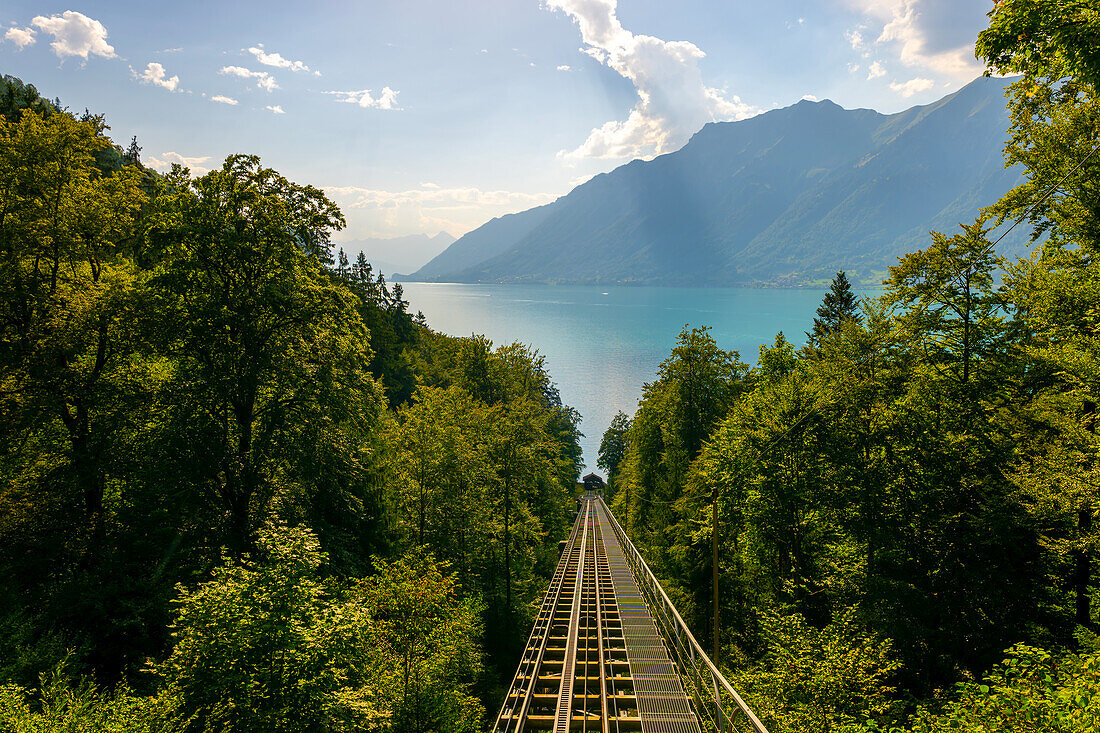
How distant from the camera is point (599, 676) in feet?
45.8

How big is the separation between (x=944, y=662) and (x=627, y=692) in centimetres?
984

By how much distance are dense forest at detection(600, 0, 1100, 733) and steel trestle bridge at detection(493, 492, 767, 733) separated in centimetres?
175

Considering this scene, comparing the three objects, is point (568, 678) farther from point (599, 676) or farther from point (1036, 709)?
point (1036, 709)

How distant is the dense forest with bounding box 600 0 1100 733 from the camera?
406 inches

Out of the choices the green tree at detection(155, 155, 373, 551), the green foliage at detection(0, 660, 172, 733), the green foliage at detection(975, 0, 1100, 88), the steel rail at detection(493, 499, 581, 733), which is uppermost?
the green foliage at detection(975, 0, 1100, 88)

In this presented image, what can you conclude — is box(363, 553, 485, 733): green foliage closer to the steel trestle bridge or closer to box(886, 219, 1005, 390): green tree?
the steel trestle bridge

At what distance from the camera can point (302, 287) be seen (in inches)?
548

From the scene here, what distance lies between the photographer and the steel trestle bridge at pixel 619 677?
11.1m

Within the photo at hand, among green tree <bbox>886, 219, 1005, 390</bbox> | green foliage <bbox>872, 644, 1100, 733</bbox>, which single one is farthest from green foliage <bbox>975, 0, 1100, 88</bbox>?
green foliage <bbox>872, 644, 1100, 733</bbox>

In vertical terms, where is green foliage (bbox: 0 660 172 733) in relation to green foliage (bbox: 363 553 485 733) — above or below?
above

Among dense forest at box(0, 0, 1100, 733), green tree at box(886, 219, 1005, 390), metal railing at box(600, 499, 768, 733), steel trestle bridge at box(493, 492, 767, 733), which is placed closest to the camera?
metal railing at box(600, 499, 768, 733)

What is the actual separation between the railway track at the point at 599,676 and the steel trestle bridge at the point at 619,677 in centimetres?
3

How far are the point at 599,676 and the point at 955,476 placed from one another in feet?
43.1

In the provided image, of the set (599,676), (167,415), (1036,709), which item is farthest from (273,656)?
(1036,709)
